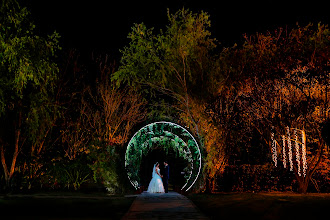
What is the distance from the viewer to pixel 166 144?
23.9 metres

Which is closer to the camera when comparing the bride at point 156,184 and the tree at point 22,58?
the tree at point 22,58

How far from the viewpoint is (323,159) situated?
792 inches

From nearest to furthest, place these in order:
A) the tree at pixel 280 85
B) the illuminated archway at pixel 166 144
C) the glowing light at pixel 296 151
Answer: the glowing light at pixel 296 151, the tree at pixel 280 85, the illuminated archway at pixel 166 144

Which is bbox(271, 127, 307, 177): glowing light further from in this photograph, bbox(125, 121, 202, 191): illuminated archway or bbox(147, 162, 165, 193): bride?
bbox(147, 162, 165, 193): bride

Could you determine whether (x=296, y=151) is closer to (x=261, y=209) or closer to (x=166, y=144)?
(x=166, y=144)

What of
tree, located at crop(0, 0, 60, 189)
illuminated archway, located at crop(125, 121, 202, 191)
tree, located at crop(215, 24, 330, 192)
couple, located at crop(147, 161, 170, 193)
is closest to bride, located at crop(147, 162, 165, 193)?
couple, located at crop(147, 161, 170, 193)

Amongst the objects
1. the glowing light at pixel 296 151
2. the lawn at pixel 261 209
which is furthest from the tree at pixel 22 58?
the glowing light at pixel 296 151

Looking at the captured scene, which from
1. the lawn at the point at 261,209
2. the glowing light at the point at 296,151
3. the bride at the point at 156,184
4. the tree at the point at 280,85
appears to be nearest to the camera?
the lawn at the point at 261,209

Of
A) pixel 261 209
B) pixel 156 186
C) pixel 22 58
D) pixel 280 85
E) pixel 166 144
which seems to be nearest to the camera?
pixel 261 209

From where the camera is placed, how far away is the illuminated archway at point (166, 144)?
20156 millimetres

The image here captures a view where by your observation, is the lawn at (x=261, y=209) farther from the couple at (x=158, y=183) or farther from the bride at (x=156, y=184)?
the bride at (x=156, y=184)

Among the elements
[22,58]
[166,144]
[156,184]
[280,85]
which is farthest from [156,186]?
[22,58]

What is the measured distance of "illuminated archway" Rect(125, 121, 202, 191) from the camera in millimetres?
20156

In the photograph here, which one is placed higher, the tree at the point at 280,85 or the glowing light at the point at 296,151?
the tree at the point at 280,85
